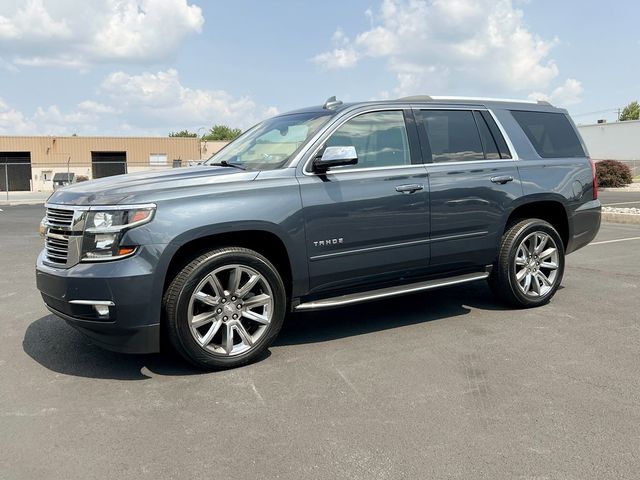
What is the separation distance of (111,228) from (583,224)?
15.8 ft

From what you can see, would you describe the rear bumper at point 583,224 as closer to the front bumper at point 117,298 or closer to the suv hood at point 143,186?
the suv hood at point 143,186

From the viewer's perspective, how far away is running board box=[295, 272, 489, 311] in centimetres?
449

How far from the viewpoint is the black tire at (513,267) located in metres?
5.49

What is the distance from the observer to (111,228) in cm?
376

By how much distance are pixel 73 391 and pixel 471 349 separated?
2.98m

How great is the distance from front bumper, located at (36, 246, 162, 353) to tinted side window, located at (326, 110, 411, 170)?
1856 millimetres

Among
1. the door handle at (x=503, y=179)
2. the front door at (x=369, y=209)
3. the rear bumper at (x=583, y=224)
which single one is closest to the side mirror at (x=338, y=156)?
the front door at (x=369, y=209)

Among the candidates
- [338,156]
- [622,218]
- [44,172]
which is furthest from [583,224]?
[44,172]

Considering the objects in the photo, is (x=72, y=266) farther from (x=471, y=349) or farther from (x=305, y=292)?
(x=471, y=349)

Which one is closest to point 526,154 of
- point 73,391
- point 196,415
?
point 196,415

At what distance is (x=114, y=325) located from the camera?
3.81 meters

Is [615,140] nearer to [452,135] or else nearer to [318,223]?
[452,135]

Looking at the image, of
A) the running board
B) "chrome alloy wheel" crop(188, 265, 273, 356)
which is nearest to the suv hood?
"chrome alloy wheel" crop(188, 265, 273, 356)

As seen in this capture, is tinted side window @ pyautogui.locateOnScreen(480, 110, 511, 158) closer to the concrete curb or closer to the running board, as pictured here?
the running board
